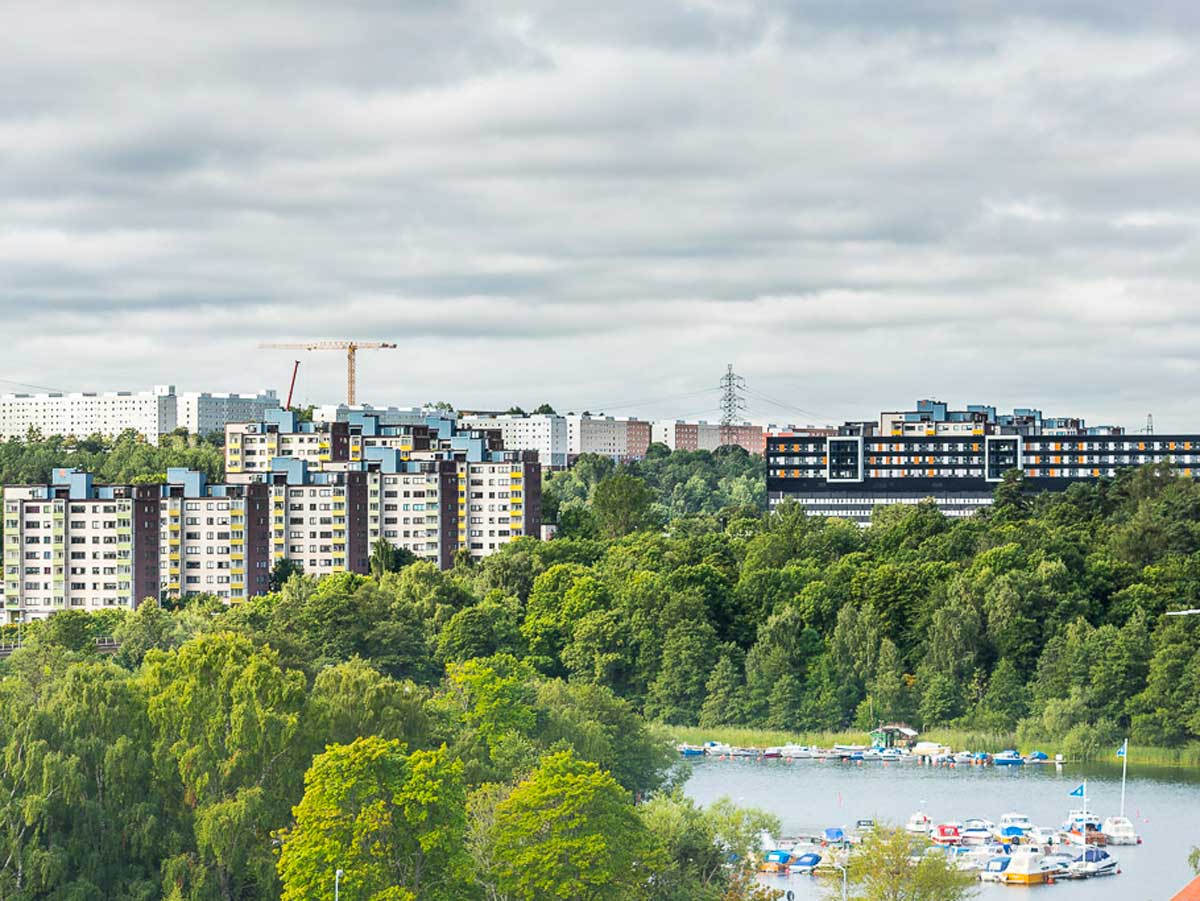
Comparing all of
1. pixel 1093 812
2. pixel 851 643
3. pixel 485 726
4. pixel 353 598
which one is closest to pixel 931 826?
pixel 1093 812

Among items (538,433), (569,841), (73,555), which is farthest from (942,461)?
(569,841)

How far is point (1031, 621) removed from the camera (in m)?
60.9

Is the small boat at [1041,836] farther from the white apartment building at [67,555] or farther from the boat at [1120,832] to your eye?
the white apartment building at [67,555]

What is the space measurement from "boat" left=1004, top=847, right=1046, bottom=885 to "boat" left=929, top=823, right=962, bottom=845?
6.25 feet

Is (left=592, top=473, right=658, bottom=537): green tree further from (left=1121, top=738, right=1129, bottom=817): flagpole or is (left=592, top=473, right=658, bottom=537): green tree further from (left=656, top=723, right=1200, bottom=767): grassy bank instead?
(left=1121, top=738, right=1129, bottom=817): flagpole

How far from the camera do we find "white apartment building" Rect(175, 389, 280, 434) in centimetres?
16625

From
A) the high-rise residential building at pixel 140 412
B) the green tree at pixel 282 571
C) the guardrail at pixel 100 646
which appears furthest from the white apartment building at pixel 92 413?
the guardrail at pixel 100 646

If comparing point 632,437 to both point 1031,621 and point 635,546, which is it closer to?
point 635,546

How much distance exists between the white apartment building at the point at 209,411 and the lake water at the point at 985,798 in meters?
115

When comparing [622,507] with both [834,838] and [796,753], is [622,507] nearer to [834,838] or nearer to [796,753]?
[796,753]

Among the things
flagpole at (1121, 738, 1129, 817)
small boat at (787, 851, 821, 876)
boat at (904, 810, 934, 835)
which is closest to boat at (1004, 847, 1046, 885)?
boat at (904, 810, 934, 835)

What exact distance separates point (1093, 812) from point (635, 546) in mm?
27798

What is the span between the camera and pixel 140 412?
168125mm

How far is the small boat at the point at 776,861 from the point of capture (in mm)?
41312
